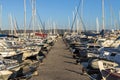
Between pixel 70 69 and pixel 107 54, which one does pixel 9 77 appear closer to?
pixel 70 69

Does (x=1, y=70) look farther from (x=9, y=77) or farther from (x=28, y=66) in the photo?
(x=28, y=66)

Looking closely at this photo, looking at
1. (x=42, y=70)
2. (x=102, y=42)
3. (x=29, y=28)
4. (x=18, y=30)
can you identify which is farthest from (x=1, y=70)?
(x=18, y=30)

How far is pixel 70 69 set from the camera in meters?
23.9

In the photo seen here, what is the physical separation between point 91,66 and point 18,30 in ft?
142

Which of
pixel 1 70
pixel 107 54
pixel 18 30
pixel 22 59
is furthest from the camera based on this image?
pixel 18 30

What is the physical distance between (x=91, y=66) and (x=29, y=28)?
29.9 metres

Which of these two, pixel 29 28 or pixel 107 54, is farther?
pixel 29 28

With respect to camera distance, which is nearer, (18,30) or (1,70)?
(1,70)

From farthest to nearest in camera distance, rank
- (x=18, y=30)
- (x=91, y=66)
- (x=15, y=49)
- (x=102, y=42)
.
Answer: (x=18, y=30) < (x=102, y=42) < (x=15, y=49) < (x=91, y=66)

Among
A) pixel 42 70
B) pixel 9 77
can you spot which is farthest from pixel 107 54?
pixel 9 77

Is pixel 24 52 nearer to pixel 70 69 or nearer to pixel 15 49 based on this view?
pixel 15 49

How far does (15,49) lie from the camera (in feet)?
106

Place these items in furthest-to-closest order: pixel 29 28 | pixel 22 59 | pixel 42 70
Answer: pixel 29 28 < pixel 22 59 < pixel 42 70

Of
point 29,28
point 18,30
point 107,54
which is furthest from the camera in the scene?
point 18,30
